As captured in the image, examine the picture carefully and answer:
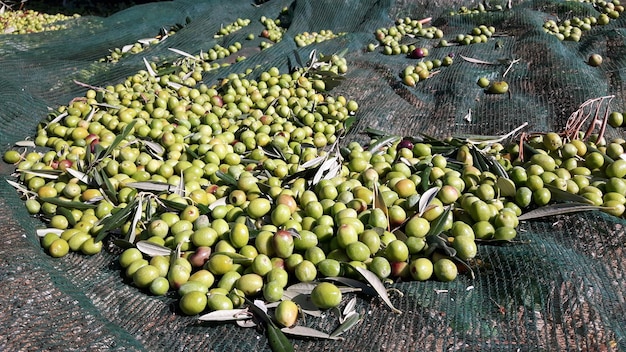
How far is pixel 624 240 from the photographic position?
1945mm

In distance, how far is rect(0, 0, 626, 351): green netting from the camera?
162 centimetres

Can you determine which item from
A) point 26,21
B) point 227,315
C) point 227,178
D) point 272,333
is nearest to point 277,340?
point 272,333

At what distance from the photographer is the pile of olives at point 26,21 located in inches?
259

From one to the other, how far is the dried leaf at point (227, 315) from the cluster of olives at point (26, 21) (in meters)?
5.51

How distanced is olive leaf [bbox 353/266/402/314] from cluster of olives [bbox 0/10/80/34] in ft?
18.8

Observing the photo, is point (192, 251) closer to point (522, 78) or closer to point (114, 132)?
point (114, 132)

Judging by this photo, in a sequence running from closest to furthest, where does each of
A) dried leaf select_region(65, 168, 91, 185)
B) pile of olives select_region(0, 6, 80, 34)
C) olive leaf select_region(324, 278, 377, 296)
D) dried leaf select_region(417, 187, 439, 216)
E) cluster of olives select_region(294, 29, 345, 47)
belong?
olive leaf select_region(324, 278, 377, 296), dried leaf select_region(417, 187, 439, 216), dried leaf select_region(65, 168, 91, 185), cluster of olives select_region(294, 29, 345, 47), pile of olives select_region(0, 6, 80, 34)

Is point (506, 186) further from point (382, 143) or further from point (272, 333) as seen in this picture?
point (272, 333)

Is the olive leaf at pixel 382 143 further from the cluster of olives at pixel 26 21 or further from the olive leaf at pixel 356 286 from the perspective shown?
the cluster of olives at pixel 26 21

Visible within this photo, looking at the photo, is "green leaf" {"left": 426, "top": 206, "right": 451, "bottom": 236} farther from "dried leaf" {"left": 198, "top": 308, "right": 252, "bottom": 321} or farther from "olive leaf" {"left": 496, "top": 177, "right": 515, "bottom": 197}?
"dried leaf" {"left": 198, "top": 308, "right": 252, "bottom": 321}

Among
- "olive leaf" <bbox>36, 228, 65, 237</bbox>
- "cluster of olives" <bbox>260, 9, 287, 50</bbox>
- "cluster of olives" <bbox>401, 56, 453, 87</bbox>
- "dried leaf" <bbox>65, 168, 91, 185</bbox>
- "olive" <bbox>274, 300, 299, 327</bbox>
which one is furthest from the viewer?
"cluster of olives" <bbox>260, 9, 287, 50</bbox>

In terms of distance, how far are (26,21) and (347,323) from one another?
784 centimetres

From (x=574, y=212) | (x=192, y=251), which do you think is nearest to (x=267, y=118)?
(x=192, y=251)


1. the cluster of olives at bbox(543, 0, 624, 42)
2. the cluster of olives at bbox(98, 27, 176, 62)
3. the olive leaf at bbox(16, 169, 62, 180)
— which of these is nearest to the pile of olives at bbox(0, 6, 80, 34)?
the cluster of olives at bbox(98, 27, 176, 62)
